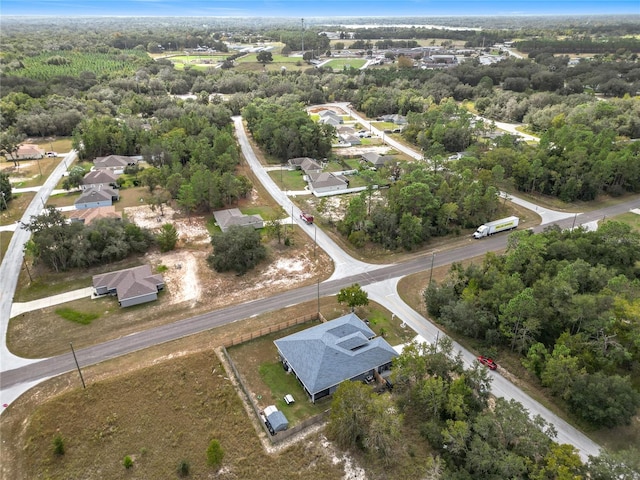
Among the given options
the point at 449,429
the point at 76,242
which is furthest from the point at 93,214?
the point at 449,429

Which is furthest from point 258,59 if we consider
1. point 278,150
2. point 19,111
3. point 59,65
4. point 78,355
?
point 78,355

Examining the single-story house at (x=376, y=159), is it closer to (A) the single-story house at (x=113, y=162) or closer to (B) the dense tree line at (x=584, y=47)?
(A) the single-story house at (x=113, y=162)

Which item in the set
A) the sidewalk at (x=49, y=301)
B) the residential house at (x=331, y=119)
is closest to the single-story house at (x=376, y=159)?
the residential house at (x=331, y=119)

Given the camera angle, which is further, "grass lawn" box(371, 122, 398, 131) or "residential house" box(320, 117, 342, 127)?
"grass lawn" box(371, 122, 398, 131)

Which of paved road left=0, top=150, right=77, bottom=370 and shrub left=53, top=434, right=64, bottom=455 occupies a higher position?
shrub left=53, top=434, right=64, bottom=455

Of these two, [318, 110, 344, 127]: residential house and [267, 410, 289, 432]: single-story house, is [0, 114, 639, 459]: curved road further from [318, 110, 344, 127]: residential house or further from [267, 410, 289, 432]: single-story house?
[318, 110, 344, 127]: residential house

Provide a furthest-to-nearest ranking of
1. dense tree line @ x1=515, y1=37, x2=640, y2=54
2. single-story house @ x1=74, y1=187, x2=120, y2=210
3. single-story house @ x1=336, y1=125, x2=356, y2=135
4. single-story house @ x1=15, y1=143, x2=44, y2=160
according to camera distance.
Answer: dense tree line @ x1=515, y1=37, x2=640, y2=54 → single-story house @ x1=336, y1=125, x2=356, y2=135 → single-story house @ x1=15, y1=143, x2=44, y2=160 → single-story house @ x1=74, y1=187, x2=120, y2=210

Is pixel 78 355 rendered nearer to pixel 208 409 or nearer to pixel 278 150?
pixel 208 409

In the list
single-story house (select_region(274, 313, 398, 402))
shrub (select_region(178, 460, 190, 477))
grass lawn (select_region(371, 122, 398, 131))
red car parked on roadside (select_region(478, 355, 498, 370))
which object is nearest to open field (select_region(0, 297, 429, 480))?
shrub (select_region(178, 460, 190, 477))

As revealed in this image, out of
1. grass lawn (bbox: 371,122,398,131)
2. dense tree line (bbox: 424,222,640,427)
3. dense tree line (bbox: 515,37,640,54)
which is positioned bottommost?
grass lawn (bbox: 371,122,398,131)
